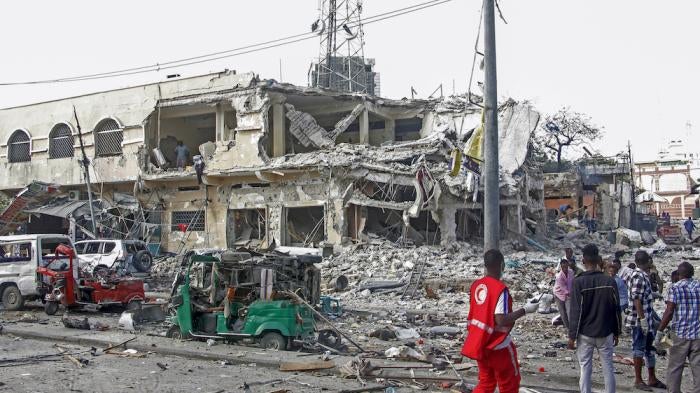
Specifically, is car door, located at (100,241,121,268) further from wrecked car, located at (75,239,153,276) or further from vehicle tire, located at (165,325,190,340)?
vehicle tire, located at (165,325,190,340)

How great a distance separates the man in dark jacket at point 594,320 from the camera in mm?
5836

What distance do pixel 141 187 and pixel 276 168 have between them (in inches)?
271

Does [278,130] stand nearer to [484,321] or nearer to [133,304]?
[133,304]

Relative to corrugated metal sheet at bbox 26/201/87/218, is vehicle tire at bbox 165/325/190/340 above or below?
below

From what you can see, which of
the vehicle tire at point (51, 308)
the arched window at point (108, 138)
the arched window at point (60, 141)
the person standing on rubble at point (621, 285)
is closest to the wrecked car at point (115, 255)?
the vehicle tire at point (51, 308)

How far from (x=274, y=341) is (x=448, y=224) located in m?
13.8

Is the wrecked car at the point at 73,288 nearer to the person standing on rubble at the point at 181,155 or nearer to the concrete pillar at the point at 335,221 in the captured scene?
the concrete pillar at the point at 335,221

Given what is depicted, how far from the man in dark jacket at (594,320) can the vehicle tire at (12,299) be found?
1288 cm

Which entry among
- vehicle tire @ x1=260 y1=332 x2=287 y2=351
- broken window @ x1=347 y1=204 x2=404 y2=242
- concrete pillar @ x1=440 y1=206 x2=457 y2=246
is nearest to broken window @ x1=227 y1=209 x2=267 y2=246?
broken window @ x1=347 y1=204 x2=404 y2=242

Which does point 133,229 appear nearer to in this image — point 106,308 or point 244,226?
point 244,226

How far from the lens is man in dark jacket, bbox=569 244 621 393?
19.1 feet

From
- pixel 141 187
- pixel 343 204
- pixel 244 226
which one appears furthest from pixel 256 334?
pixel 141 187

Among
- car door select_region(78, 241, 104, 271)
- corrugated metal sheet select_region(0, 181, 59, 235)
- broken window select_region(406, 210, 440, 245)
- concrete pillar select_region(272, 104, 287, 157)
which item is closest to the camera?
car door select_region(78, 241, 104, 271)

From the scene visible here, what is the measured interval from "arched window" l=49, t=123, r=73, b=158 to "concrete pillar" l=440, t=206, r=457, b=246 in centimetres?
1668
